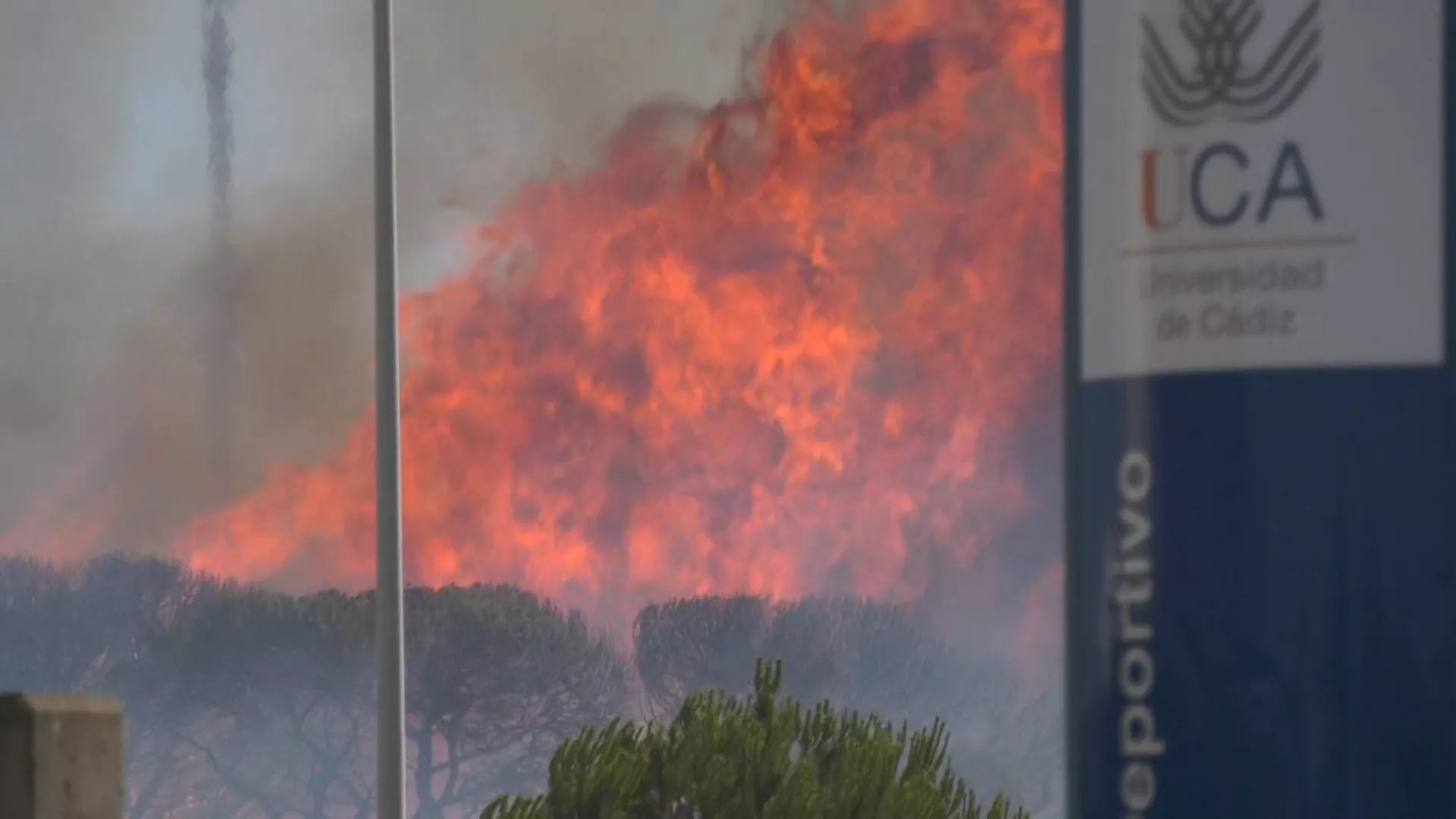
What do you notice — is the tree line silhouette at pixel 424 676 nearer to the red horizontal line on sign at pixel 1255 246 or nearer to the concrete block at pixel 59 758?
the concrete block at pixel 59 758

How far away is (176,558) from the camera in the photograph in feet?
133

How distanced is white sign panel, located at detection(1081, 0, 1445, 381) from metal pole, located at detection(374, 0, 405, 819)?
339 inches

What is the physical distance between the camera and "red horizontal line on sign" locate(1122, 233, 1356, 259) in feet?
13.3

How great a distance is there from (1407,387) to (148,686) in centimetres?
3856

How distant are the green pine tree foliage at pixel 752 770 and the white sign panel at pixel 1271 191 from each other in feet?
51.7

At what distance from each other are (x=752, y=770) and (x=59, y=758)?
14.5 m

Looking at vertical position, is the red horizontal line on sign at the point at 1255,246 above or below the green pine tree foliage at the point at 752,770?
above

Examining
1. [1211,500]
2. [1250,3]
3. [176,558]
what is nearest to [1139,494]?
[1211,500]

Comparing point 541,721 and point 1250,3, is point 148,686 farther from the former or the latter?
point 1250,3

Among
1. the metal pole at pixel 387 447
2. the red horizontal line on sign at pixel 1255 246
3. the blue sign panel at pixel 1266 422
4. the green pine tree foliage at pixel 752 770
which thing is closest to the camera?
the blue sign panel at pixel 1266 422

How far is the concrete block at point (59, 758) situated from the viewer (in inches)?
245

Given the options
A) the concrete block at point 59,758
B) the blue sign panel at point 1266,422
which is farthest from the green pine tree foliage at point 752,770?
the blue sign panel at point 1266,422

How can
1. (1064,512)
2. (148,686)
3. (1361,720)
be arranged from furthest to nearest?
(148,686), (1064,512), (1361,720)

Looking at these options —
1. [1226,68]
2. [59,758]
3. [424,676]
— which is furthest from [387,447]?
[424,676]
